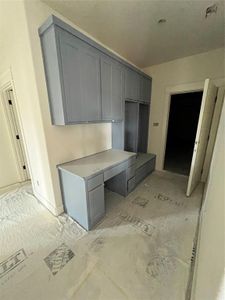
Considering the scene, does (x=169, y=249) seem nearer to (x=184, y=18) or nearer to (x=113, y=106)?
(x=113, y=106)

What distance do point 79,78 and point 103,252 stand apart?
2063 millimetres

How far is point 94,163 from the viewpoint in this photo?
205cm

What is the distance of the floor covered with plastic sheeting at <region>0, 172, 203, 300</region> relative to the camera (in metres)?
1.22

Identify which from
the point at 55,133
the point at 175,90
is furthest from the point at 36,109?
the point at 175,90

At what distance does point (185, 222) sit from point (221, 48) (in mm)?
3043

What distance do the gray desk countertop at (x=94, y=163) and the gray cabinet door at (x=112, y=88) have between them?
2.11 feet

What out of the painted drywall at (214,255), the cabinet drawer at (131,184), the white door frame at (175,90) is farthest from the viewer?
the white door frame at (175,90)

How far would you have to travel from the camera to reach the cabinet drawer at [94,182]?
1.69 m

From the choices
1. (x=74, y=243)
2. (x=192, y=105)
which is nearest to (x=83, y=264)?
(x=74, y=243)

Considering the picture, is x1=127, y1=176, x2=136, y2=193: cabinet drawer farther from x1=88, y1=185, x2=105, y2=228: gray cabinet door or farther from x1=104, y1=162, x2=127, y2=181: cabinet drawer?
x1=88, y1=185, x2=105, y2=228: gray cabinet door

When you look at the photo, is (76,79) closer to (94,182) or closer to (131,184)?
(94,182)

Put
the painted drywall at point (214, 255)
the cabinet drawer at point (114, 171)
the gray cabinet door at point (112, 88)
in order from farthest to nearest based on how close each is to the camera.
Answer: the gray cabinet door at point (112, 88) < the cabinet drawer at point (114, 171) < the painted drywall at point (214, 255)

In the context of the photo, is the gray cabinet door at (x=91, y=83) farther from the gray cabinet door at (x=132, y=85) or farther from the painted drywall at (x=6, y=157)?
the painted drywall at (x=6, y=157)

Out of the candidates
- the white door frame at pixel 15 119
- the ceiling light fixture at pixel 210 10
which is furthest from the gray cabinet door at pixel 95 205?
the ceiling light fixture at pixel 210 10
